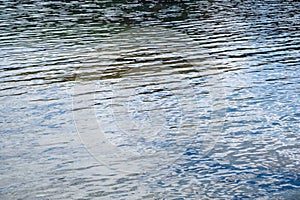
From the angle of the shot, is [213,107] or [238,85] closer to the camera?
[213,107]

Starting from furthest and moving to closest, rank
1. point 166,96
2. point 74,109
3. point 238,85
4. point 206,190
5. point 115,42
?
point 115,42, point 238,85, point 166,96, point 74,109, point 206,190

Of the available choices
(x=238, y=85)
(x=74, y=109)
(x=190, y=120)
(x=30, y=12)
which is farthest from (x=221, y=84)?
(x=30, y=12)

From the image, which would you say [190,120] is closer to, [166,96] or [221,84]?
[166,96]

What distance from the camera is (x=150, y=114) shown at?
15.6m

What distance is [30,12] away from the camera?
41219 millimetres

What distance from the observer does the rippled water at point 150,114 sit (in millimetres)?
11312

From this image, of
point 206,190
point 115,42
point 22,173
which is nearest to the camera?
point 206,190

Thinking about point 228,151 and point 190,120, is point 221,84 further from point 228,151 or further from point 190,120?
point 228,151

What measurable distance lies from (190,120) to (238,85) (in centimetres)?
429

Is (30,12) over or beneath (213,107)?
beneath

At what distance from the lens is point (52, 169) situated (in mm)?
11938

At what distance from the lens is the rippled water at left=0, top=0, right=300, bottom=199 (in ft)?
37.1

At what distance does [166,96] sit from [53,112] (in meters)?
3.56

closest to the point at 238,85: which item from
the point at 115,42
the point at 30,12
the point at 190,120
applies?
the point at 190,120
